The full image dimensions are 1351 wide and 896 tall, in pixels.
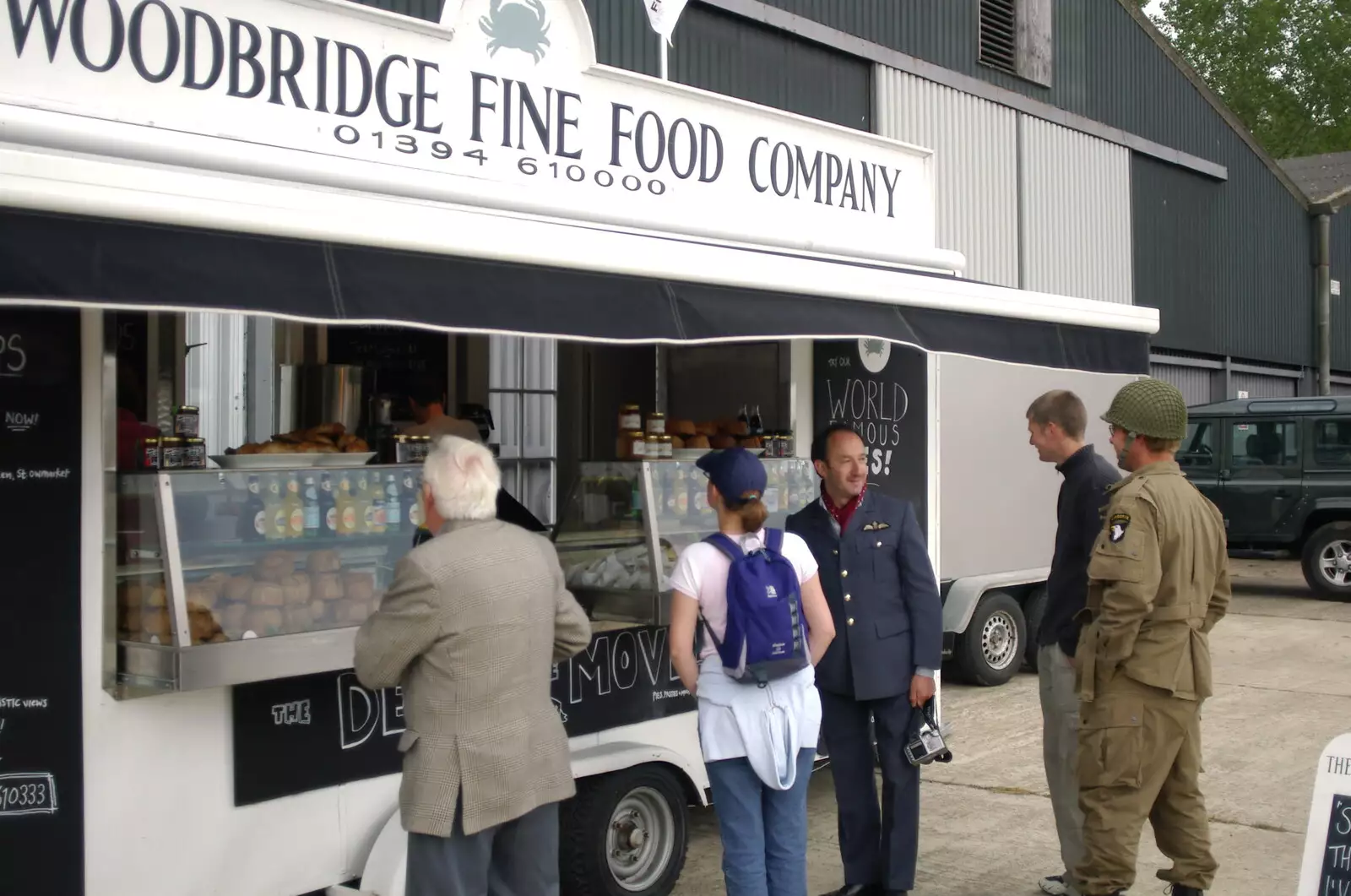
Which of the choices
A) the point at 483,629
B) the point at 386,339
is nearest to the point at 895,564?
the point at 483,629

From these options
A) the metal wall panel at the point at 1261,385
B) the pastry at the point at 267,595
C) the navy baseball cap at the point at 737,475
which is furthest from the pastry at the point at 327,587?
the metal wall panel at the point at 1261,385

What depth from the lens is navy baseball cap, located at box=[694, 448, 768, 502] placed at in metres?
3.80

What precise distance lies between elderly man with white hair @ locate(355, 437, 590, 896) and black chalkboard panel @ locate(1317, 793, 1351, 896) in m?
2.14

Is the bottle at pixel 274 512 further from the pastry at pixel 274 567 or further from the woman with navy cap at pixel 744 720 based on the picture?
the woman with navy cap at pixel 744 720

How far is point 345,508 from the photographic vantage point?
4.45 metres

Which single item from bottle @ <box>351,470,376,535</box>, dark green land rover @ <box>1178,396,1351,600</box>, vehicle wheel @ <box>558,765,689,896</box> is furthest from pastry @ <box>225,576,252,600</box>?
dark green land rover @ <box>1178,396,1351,600</box>

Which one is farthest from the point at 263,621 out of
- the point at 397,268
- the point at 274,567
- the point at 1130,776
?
the point at 1130,776

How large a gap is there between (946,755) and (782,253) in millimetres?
2013

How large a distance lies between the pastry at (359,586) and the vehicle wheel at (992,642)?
18.4 feet

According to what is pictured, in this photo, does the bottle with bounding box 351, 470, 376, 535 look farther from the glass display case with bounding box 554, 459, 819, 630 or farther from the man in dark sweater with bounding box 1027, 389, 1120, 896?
the man in dark sweater with bounding box 1027, 389, 1120, 896

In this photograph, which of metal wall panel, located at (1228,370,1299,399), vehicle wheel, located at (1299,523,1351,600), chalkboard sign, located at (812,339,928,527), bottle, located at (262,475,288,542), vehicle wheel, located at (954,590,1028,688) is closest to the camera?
bottle, located at (262,475,288,542)

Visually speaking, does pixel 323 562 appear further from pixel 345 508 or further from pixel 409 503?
pixel 409 503

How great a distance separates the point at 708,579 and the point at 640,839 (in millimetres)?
1542

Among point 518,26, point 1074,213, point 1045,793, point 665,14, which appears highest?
point 1074,213
